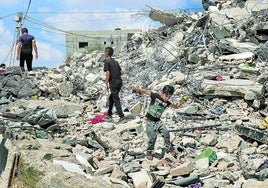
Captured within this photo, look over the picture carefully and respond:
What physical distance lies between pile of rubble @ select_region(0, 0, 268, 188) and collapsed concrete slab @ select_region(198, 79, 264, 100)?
2 cm

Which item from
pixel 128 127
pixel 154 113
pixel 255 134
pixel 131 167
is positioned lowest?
pixel 128 127

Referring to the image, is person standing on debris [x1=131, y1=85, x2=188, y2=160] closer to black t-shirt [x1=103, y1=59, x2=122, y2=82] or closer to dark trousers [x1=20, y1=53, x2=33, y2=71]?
black t-shirt [x1=103, y1=59, x2=122, y2=82]

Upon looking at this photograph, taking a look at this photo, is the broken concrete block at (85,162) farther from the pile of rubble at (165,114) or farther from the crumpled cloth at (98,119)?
the crumpled cloth at (98,119)

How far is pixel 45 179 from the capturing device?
4.57 metres

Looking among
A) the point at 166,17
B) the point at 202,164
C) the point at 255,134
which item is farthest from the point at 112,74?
the point at 166,17

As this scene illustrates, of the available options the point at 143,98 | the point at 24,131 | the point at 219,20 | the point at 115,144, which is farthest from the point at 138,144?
the point at 219,20

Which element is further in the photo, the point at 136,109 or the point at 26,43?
the point at 26,43

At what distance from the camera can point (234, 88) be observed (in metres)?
8.30

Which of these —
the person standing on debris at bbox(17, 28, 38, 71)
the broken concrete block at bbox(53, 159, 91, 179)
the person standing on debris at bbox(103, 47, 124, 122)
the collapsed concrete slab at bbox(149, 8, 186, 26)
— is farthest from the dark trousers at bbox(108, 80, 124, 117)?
the collapsed concrete slab at bbox(149, 8, 186, 26)

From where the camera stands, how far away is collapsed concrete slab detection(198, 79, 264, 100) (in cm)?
806

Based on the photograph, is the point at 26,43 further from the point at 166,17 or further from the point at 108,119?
the point at 166,17

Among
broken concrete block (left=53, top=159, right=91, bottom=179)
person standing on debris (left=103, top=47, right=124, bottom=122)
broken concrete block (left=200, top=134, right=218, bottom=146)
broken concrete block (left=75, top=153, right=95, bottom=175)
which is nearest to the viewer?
broken concrete block (left=53, top=159, right=91, bottom=179)

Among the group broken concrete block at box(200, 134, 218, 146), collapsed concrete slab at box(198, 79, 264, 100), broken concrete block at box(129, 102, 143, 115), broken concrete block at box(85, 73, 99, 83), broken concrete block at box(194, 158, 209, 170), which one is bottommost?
broken concrete block at box(85, 73, 99, 83)

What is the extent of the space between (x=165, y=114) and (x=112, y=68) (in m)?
1.35
